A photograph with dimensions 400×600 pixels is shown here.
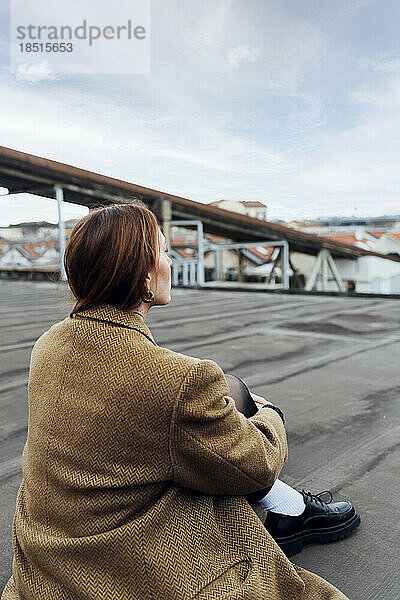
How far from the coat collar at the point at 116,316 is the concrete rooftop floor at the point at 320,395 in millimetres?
146

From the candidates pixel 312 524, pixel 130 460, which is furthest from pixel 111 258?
pixel 312 524

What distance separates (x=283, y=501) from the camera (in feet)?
4.43

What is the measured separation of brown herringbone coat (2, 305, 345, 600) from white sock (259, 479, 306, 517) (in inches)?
13.3

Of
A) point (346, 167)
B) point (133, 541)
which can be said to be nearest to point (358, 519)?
point (133, 541)

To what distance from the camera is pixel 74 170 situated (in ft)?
40.5

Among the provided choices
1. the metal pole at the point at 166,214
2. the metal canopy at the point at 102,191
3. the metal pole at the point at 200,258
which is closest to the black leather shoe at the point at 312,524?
the metal canopy at the point at 102,191

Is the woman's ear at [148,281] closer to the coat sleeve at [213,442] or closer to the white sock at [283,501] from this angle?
the coat sleeve at [213,442]

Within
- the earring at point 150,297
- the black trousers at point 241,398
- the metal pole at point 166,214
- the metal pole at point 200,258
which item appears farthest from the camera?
the metal pole at point 200,258

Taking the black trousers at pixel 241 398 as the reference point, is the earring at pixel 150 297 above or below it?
above

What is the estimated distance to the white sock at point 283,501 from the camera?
1323 mm

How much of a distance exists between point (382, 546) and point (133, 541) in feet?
2.63

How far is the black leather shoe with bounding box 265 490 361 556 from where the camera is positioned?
1352mm

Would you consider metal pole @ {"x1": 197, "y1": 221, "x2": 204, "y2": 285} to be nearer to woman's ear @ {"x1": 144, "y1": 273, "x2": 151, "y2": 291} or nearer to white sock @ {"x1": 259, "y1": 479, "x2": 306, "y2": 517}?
white sock @ {"x1": 259, "y1": 479, "x2": 306, "y2": 517}

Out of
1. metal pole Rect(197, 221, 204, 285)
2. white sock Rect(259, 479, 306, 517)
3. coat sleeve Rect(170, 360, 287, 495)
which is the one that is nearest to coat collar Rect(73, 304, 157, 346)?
coat sleeve Rect(170, 360, 287, 495)
